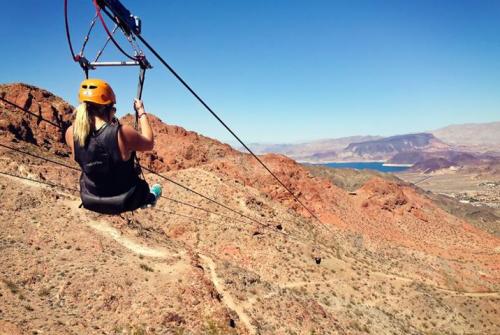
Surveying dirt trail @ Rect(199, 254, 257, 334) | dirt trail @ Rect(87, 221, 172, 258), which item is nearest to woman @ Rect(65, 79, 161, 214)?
dirt trail @ Rect(199, 254, 257, 334)

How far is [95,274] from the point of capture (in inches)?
1168

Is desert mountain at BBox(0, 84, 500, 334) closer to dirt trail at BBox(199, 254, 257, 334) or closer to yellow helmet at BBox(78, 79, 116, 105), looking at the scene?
dirt trail at BBox(199, 254, 257, 334)

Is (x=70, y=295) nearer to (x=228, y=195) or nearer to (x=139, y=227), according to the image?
(x=139, y=227)

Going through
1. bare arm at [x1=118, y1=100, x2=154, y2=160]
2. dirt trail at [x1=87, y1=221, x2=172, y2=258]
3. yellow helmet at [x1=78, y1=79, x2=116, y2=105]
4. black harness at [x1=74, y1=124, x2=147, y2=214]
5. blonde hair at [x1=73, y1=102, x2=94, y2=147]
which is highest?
yellow helmet at [x1=78, y1=79, x2=116, y2=105]

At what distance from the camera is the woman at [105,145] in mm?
6117

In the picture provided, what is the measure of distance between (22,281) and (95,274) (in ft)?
16.7

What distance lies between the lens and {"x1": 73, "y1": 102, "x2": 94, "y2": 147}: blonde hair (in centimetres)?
609

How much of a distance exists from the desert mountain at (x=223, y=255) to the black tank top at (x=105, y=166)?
19.5 meters

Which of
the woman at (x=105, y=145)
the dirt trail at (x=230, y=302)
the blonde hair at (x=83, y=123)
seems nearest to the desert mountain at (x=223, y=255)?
the dirt trail at (x=230, y=302)

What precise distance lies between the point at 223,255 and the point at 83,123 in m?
41.0

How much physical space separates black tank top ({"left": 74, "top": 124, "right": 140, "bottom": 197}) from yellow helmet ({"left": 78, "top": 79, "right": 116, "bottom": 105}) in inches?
17.4

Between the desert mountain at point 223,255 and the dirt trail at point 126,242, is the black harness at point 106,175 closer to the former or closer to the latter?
the desert mountain at point 223,255

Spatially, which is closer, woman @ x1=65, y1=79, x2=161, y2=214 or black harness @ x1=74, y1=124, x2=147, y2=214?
woman @ x1=65, y1=79, x2=161, y2=214

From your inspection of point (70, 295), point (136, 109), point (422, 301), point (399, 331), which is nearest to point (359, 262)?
point (422, 301)
